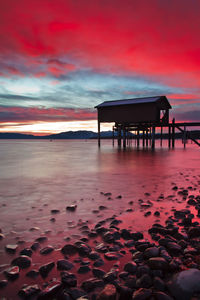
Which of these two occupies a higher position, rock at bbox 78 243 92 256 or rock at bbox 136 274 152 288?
rock at bbox 136 274 152 288

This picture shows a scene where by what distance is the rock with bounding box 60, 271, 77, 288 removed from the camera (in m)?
2.76

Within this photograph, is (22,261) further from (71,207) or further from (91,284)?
(71,207)

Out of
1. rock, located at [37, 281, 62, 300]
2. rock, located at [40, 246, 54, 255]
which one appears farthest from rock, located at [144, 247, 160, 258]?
rock, located at [40, 246, 54, 255]

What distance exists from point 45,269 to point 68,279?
456 mm

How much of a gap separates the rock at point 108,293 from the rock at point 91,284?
175 millimetres

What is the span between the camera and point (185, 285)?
2545 millimetres

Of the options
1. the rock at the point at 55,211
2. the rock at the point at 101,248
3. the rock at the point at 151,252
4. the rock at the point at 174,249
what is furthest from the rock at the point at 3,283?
the rock at the point at 55,211

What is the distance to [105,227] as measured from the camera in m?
4.62

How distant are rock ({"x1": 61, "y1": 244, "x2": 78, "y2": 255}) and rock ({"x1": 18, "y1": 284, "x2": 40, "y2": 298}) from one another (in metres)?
Result: 0.90

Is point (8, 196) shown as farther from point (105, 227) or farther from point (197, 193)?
point (197, 193)

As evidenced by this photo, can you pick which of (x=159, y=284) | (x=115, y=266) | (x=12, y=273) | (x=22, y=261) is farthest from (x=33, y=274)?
(x=159, y=284)

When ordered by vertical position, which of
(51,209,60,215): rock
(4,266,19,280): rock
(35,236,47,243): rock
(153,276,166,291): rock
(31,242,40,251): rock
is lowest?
(51,209,60,215): rock

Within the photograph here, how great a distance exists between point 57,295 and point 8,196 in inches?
218

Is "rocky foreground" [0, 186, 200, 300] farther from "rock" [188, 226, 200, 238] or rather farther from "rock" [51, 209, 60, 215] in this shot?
"rock" [51, 209, 60, 215]
